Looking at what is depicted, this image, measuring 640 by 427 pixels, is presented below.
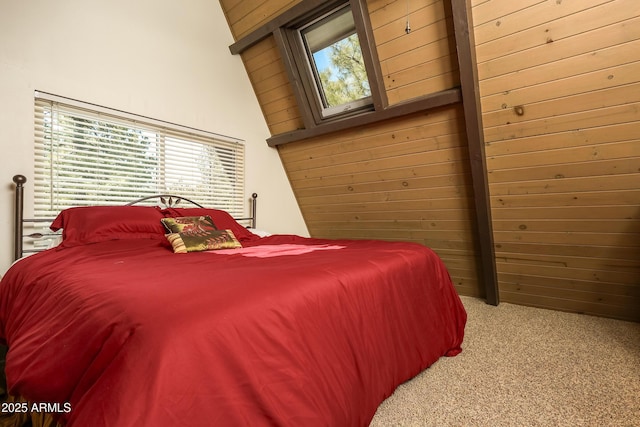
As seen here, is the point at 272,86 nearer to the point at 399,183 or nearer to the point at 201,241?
the point at 399,183

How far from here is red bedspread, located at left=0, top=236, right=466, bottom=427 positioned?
725mm

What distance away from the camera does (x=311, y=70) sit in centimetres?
293

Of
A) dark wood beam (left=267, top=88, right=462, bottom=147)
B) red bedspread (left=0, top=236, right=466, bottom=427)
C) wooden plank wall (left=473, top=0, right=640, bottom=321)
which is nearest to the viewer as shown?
red bedspread (left=0, top=236, right=466, bottom=427)

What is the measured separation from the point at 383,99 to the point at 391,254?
1.38 meters

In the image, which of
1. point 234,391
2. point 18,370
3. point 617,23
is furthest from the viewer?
point 617,23

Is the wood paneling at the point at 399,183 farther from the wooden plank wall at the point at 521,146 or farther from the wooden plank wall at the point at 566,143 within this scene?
the wooden plank wall at the point at 566,143

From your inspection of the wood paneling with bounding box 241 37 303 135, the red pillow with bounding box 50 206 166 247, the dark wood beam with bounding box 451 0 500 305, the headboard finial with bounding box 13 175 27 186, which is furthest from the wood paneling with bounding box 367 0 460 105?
the headboard finial with bounding box 13 175 27 186

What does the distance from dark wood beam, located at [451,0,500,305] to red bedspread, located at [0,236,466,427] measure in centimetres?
111

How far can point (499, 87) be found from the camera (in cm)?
205

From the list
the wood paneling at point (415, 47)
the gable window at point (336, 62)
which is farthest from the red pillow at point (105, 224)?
the wood paneling at point (415, 47)

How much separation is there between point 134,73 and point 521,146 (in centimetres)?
286

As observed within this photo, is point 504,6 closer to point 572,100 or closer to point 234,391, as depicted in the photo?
point 572,100

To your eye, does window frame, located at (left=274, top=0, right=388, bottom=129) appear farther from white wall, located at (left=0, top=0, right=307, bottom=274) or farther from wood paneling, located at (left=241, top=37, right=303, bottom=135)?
white wall, located at (left=0, top=0, right=307, bottom=274)

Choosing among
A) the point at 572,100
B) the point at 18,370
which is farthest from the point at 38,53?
the point at 572,100
